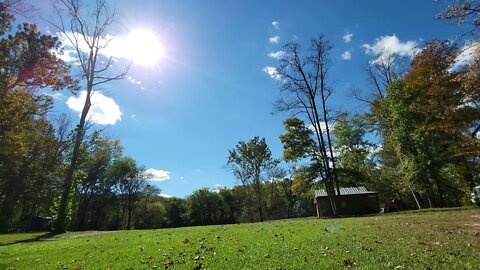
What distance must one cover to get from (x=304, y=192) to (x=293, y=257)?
3669 centimetres

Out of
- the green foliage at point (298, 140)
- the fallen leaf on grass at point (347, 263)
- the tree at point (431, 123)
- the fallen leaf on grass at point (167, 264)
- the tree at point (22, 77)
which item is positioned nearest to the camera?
the fallen leaf on grass at point (347, 263)

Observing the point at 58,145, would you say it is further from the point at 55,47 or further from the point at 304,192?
the point at 304,192

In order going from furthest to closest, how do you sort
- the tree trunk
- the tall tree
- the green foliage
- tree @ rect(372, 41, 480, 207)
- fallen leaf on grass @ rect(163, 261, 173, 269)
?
the tall tree → the green foliage → tree @ rect(372, 41, 480, 207) → the tree trunk → fallen leaf on grass @ rect(163, 261, 173, 269)

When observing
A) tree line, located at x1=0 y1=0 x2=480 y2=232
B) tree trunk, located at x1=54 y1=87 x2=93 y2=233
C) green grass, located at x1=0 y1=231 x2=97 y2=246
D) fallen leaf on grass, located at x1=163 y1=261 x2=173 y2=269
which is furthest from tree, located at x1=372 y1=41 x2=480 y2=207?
green grass, located at x1=0 y1=231 x2=97 y2=246

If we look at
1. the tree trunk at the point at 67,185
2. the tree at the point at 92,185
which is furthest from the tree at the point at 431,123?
the tree at the point at 92,185

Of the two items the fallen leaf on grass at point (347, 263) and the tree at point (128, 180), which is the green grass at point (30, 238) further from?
the tree at point (128, 180)

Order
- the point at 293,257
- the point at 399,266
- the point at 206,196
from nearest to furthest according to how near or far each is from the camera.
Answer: the point at 399,266 < the point at 293,257 < the point at 206,196

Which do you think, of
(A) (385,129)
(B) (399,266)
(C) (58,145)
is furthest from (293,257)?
(C) (58,145)

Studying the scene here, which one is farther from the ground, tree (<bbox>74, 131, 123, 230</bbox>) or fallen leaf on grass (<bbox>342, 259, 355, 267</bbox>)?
tree (<bbox>74, 131, 123, 230</bbox>)

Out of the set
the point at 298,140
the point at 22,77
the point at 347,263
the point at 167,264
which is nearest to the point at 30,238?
the point at 22,77

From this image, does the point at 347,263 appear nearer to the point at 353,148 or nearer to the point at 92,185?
the point at 353,148

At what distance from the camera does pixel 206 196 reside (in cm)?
8238

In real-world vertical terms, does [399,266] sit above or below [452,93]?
below

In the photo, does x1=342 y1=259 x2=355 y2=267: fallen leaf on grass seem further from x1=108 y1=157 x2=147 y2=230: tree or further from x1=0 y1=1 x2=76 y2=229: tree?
x1=108 y1=157 x2=147 y2=230: tree
